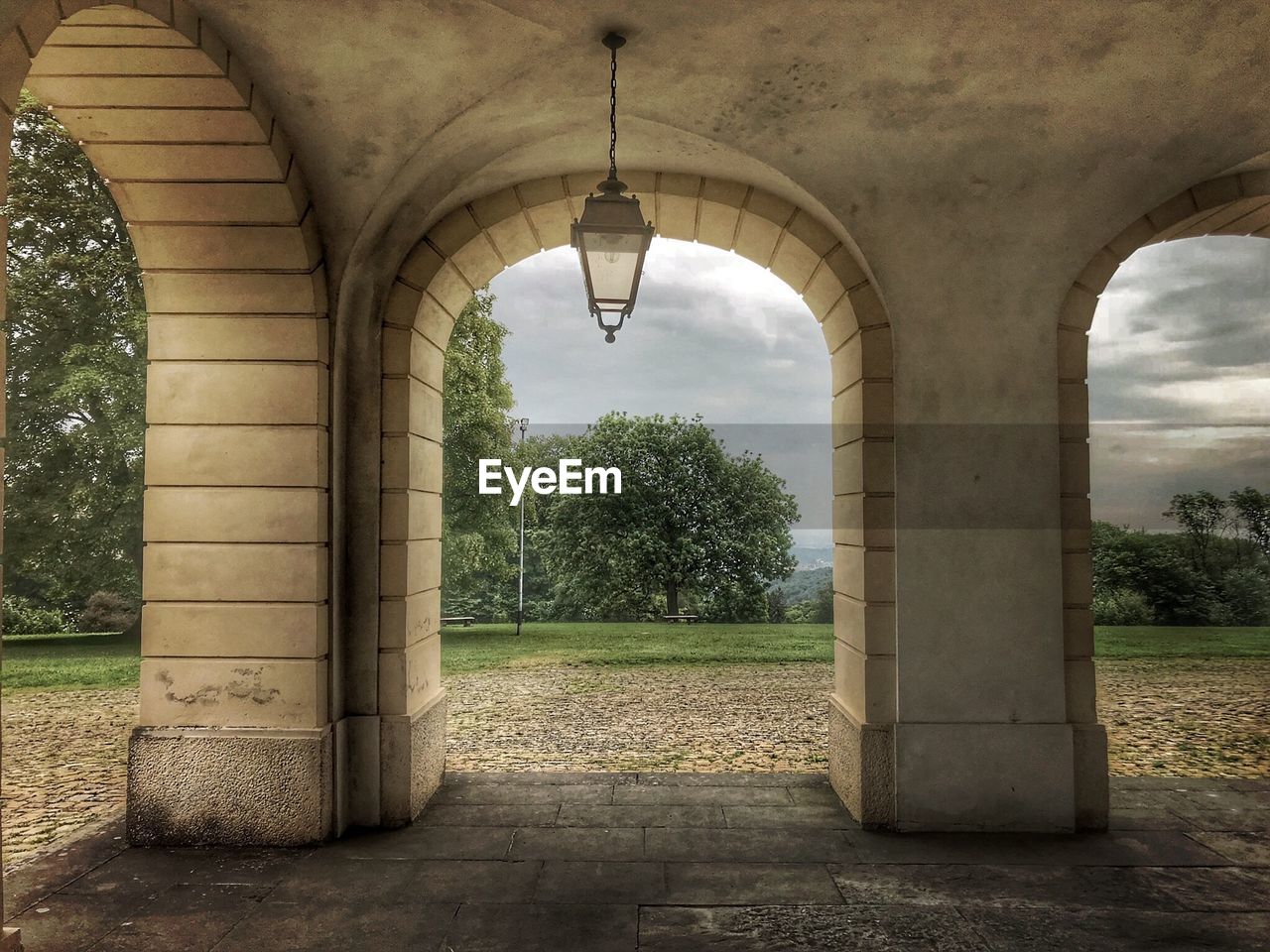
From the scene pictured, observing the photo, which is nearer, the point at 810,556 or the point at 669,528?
the point at 669,528

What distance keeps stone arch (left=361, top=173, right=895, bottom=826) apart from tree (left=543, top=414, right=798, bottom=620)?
47.7 feet

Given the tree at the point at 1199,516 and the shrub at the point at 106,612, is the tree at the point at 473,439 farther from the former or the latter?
the tree at the point at 1199,516

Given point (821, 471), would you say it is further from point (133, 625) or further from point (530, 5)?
point (530, 5)

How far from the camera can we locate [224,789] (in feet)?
13.9

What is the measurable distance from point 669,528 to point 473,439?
6.71 meters

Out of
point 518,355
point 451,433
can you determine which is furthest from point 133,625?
point 518,355

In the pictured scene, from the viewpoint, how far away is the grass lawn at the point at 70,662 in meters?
10.9

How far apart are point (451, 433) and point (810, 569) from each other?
36.9 ft

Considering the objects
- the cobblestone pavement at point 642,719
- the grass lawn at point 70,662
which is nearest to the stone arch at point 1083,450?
the cobblestone pavement at point 642,719

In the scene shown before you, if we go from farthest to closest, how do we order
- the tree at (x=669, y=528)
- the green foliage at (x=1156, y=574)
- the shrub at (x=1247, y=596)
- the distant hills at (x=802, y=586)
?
the distant hills at (x=802, y=586) → the tree at (x=669, y=528) → the green foliage at (x=1156, y=574) → the shrub at (x=1247, y=596)

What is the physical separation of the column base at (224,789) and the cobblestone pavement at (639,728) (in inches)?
27.1

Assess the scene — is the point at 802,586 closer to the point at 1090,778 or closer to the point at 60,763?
the point at 1090,778

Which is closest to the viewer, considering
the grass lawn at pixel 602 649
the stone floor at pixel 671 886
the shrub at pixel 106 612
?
the stone floor at pixel 671 886

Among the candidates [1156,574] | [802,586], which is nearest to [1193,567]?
[1156,574]
